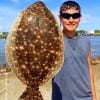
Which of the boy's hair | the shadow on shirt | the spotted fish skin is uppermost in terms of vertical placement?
the boy's hair

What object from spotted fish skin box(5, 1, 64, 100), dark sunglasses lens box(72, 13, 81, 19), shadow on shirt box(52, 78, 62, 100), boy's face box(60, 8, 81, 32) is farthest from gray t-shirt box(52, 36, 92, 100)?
spotted fish skin box(5, 1, 64, 100)

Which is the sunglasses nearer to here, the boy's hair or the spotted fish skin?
the boy's hair

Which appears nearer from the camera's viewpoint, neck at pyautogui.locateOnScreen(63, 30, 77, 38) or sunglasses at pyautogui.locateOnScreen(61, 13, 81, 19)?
sunglasses at pyautogui.locateOnScreen(61, 13, 81, 19)

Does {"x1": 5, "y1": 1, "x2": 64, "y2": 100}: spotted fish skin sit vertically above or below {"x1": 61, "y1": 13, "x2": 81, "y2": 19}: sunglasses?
below

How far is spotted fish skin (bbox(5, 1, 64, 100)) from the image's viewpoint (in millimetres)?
4004

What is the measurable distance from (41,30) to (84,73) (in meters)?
1.45

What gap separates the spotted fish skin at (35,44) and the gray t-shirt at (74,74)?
1077 mm

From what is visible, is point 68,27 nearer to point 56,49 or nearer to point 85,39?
point 85,39

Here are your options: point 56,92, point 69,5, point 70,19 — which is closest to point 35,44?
point 70,19

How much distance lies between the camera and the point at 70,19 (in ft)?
16.5

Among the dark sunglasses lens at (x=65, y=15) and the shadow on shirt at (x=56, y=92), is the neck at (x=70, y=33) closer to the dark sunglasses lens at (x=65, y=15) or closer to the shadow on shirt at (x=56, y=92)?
the dark sunglasses lens at (x=65, y=15)

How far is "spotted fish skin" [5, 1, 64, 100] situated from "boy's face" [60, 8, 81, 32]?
936 millimetres

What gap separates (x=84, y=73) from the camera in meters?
5.27

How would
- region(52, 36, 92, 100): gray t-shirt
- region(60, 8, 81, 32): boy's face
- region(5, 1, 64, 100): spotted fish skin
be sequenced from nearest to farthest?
region(5, 1, 64, 100): spotted fish skin → region(60, 8, 81, 32): boy's face → region(52, 36, 92, 100): gray t-shirt
